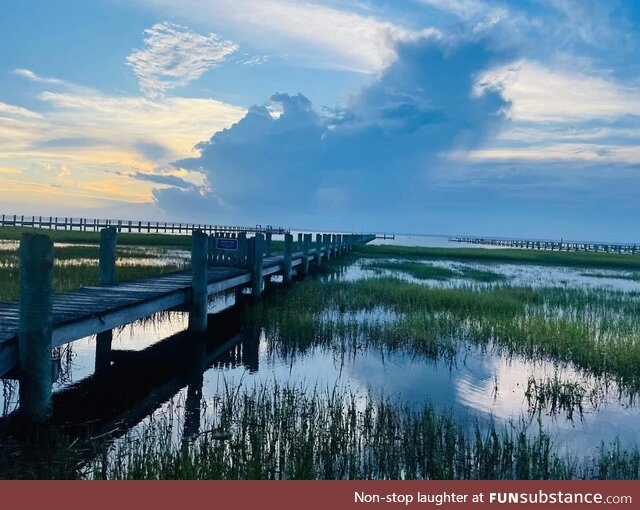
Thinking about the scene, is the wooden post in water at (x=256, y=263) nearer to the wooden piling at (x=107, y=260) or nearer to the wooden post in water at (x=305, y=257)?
the wooden piling at (x=107, y=260)

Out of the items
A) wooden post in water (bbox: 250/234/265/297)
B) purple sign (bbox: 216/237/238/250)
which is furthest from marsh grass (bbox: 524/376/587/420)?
purple sign (bbox: 216/237/238/250)

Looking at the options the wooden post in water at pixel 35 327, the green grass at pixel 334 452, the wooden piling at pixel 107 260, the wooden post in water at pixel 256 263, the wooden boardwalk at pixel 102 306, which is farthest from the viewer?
the wooden post in water at pixel 256 263

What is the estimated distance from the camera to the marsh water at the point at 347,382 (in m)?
7.19

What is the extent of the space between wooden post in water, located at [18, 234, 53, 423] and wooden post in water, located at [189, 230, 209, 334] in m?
5.30

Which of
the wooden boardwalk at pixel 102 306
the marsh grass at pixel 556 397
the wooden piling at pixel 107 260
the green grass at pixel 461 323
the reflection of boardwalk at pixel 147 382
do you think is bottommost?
the reflection of boardwalk at pixel 147 382

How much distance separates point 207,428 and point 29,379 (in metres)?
2.20

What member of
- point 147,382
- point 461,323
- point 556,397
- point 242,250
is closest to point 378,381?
point 556,397

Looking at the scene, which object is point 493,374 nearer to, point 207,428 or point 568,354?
point 568,354

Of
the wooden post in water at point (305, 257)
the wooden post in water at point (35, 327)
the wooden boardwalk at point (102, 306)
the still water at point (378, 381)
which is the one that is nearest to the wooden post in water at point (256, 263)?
the wooden boardwalk at point (102, 306)

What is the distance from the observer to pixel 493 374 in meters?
9.60

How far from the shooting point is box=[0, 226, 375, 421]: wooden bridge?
6.27m

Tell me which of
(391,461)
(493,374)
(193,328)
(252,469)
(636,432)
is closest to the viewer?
(252,469)

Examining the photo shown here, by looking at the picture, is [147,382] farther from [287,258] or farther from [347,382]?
[287,258]

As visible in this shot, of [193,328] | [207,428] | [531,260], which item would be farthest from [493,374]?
[531,260]
